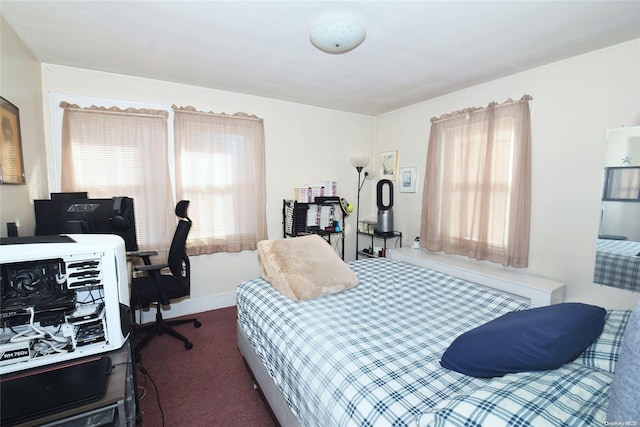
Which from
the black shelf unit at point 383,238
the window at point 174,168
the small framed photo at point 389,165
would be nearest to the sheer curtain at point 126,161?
the window at point 174,168

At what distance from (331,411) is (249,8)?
2.05 meters

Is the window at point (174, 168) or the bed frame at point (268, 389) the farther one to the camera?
the window at point (174, 168)

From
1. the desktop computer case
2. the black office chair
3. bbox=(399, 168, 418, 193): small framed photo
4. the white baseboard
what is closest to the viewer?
the desktop computer case

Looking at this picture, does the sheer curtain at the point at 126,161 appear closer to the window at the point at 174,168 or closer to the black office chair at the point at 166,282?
the window at the point at 174,168

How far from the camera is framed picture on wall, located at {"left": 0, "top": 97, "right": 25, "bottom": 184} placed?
5.21 ft

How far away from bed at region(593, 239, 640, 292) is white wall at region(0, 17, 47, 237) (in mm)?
3831

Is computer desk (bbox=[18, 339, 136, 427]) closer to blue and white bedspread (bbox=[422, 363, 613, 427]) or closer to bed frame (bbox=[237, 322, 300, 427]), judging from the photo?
bed frame (bbox=[237, 322, 300, 427])

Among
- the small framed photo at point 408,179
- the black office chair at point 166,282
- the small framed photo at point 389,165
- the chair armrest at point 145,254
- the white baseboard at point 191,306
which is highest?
the small framed photo at point 389,165

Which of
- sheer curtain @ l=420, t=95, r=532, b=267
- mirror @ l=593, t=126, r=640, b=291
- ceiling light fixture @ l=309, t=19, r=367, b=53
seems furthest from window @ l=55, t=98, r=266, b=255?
mirror @ l=593, t=126, r=640, b=291

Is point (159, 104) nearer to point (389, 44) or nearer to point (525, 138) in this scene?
point (389, 44)

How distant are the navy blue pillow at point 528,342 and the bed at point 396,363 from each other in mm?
35

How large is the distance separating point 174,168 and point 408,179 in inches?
108

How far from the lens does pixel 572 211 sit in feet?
7.42

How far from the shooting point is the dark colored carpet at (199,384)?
5.72 feet
